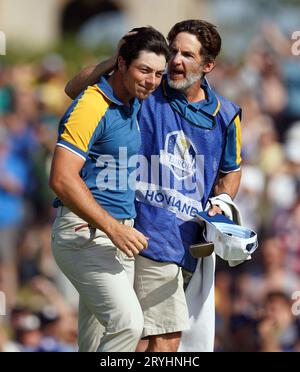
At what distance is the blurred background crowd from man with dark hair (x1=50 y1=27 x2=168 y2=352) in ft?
11.9

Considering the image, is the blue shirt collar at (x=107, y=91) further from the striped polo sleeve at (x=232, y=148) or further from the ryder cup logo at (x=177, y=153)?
the striped polo sleeve at (x=232, y=148)

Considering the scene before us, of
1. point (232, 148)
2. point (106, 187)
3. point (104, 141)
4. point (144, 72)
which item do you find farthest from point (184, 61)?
point (106, 187)

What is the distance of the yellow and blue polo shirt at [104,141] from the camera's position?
5.58 m

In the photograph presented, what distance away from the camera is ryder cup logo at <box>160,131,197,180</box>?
6223 millimetres

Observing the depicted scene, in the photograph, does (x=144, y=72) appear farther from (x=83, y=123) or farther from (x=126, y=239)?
(x=126, y=239)

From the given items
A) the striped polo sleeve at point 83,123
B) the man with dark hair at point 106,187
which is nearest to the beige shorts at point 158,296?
the man with dark hair at point 106,187

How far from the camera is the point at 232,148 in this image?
6414mm

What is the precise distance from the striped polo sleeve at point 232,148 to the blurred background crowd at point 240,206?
10.0 ft

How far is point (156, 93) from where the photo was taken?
629cm

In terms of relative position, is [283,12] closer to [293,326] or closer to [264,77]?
[264,77]

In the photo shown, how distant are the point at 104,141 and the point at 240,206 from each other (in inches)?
182

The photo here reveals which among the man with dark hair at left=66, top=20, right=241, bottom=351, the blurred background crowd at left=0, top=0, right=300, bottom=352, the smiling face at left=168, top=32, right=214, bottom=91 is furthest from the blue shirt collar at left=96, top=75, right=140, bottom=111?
the blurred background crowd at left=0, top=0, right=300, bottom=352

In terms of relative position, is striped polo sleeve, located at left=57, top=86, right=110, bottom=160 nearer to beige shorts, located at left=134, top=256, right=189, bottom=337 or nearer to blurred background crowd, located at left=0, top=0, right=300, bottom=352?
beige shorts, located at left=134, top=256, right=189, bottom=337
